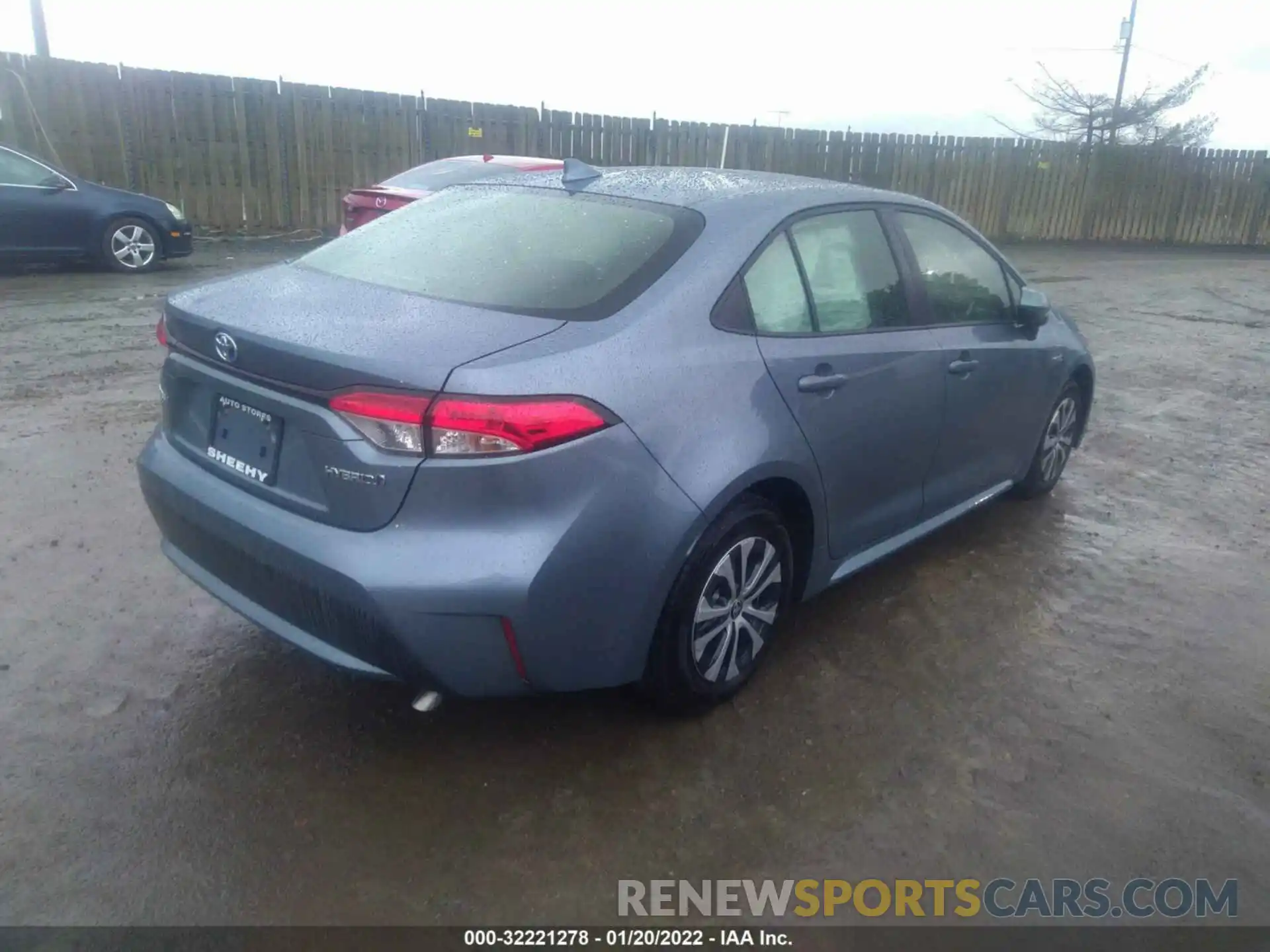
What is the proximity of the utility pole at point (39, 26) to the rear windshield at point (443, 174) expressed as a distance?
769cm

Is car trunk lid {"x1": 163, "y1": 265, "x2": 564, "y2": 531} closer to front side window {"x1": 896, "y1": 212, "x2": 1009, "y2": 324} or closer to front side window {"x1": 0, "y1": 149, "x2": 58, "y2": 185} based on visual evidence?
front side window {"x1": 896, "y1": 212, "x2": 1009, "y2": 324}

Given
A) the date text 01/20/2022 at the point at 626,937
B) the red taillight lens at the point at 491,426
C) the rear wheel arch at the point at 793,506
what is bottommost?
the date text 01/20/2022 at the point at 626,937

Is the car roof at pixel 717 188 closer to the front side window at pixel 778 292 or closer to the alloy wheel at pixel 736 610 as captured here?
the front side window at pixel 778 292

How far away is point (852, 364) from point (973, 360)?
92 centimetres

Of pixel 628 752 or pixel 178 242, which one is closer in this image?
pixel 628 752

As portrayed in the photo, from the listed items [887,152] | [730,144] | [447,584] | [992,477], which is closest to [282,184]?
[730,144]

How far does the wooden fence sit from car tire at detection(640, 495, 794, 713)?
13.3 m

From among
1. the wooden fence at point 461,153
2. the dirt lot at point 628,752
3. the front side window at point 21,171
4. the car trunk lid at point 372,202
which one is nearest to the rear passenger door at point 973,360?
the dirt lot at point 628,752

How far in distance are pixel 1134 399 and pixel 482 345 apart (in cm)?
640

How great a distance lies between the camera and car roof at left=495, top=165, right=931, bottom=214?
3465mm

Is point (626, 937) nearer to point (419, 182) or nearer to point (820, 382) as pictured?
point (820, 382)

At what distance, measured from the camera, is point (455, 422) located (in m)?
2.51

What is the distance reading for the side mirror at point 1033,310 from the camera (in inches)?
178

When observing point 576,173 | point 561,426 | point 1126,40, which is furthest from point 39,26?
point 1126,40
